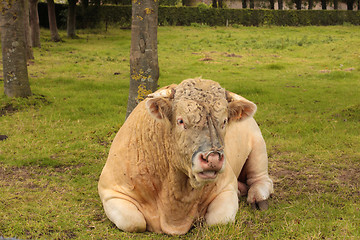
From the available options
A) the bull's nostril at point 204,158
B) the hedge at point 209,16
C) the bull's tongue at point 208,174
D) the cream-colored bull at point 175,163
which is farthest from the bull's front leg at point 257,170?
the hedge at point 209,16

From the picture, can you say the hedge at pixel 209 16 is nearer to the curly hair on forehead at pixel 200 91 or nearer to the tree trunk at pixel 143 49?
the tree trunk at pixel 143 49

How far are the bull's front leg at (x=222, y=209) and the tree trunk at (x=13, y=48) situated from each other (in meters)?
7.66

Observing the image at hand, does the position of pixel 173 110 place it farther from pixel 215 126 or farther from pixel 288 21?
pixel 288 21

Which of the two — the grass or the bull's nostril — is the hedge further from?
the bull's nostril

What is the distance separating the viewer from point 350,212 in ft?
16.8

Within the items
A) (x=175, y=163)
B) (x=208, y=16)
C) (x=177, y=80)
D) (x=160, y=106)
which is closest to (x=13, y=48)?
(x=177, y=80)

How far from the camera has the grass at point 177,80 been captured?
471 cm

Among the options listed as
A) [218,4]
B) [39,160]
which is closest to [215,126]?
[39,160]

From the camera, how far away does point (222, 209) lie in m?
4.62

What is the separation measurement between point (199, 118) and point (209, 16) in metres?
34.5

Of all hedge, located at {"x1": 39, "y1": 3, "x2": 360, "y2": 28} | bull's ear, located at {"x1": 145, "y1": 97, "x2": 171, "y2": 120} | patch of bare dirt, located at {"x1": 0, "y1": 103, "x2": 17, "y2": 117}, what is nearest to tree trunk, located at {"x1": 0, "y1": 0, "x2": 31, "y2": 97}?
patch of bare dirt, located at {"x1": 0, "y1": 103, "x2": 17, "y2": 117}

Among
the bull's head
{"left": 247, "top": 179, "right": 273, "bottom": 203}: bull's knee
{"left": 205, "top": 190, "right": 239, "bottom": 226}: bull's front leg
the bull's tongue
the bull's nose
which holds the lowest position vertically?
{"left": 247, "top": 179, "right": 273, "bottom": 203}: bull's knee

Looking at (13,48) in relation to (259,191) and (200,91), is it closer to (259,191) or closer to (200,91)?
(259,191)

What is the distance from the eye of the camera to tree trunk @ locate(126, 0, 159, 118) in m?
7.93
